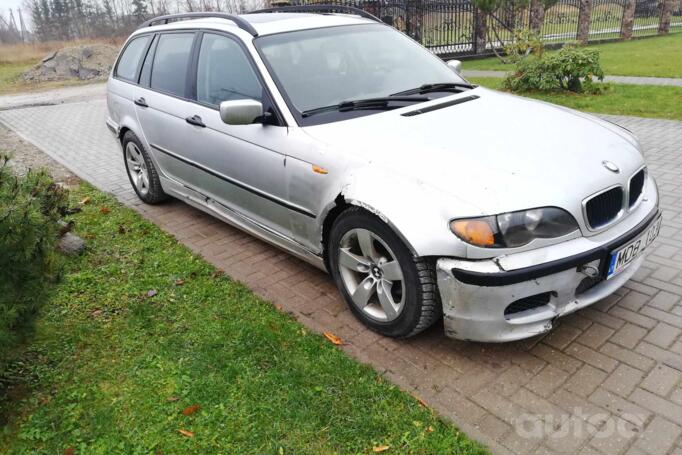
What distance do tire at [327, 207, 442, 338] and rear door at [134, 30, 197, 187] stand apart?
1811mm

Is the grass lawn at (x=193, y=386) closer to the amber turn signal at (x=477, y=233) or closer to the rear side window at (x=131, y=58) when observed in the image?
the amber turn signal at (x=477, y=233)

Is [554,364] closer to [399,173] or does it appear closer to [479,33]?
[399,173]

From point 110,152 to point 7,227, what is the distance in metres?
6.12

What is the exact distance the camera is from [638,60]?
1435 centimetres

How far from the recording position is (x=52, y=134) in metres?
9.77

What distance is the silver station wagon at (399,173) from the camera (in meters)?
2.59

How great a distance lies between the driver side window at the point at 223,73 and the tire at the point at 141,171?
1.36 meters

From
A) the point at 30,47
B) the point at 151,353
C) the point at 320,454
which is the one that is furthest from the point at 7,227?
the point at 30,47

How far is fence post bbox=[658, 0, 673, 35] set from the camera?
2248 centimetres

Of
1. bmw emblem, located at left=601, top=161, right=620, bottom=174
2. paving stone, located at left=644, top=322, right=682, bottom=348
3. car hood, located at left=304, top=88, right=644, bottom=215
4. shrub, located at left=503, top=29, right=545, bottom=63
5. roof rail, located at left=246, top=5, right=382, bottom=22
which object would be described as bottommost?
paving stone, located at left=644, top=322, right=682, bottom=348

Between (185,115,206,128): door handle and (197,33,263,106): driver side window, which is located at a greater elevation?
(197,33,263,106): driver side window

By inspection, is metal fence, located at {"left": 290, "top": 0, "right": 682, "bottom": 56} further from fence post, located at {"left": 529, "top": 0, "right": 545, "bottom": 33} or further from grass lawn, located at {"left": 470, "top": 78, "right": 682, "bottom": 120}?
grass lawn, located at {"left": 470, "top": 78, "right": 682, "bottom": 120}

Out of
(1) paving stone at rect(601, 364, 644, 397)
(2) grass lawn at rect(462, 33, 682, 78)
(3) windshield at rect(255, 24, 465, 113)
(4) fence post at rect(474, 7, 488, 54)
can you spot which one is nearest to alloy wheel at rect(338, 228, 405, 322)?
(3) windshield at rect(255, 24, 465, 113)

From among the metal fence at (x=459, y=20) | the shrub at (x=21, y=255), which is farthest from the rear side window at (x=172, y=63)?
the metal fence at (x=459, y=20)
